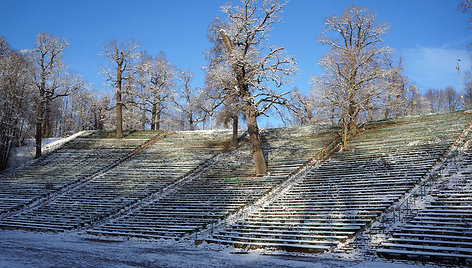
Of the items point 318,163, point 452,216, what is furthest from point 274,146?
point 452,216

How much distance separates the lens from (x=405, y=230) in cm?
1183

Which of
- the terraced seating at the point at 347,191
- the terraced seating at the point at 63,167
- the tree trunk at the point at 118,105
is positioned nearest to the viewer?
the terraced seating at the point at 347,191

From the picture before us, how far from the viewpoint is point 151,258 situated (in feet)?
34.4

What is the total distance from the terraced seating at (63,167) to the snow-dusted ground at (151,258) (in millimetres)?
11818

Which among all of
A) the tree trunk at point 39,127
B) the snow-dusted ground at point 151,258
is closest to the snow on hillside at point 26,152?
the tree trunk at point 39,127

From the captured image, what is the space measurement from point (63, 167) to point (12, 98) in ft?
23.5

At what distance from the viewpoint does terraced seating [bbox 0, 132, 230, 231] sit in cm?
1948

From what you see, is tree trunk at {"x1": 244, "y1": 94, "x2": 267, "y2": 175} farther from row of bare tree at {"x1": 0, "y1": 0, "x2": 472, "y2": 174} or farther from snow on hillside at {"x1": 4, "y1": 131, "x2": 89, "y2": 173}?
snow on hillside at {"x1": 4, "y1": 131, "x2": 89, "y2": 173}

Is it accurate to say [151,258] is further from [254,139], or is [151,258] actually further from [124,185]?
[124,185]

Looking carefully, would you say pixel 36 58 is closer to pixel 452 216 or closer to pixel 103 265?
pixel 103 265

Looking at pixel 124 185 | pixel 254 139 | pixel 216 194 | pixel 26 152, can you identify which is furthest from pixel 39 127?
pixel 254 139

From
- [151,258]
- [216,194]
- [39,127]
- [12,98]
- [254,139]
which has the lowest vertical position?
[151,258]

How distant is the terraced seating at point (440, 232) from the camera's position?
32.8 ft

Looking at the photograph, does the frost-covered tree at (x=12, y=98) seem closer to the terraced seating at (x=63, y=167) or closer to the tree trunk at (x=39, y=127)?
the tree trunk at (x=39, y=127)
